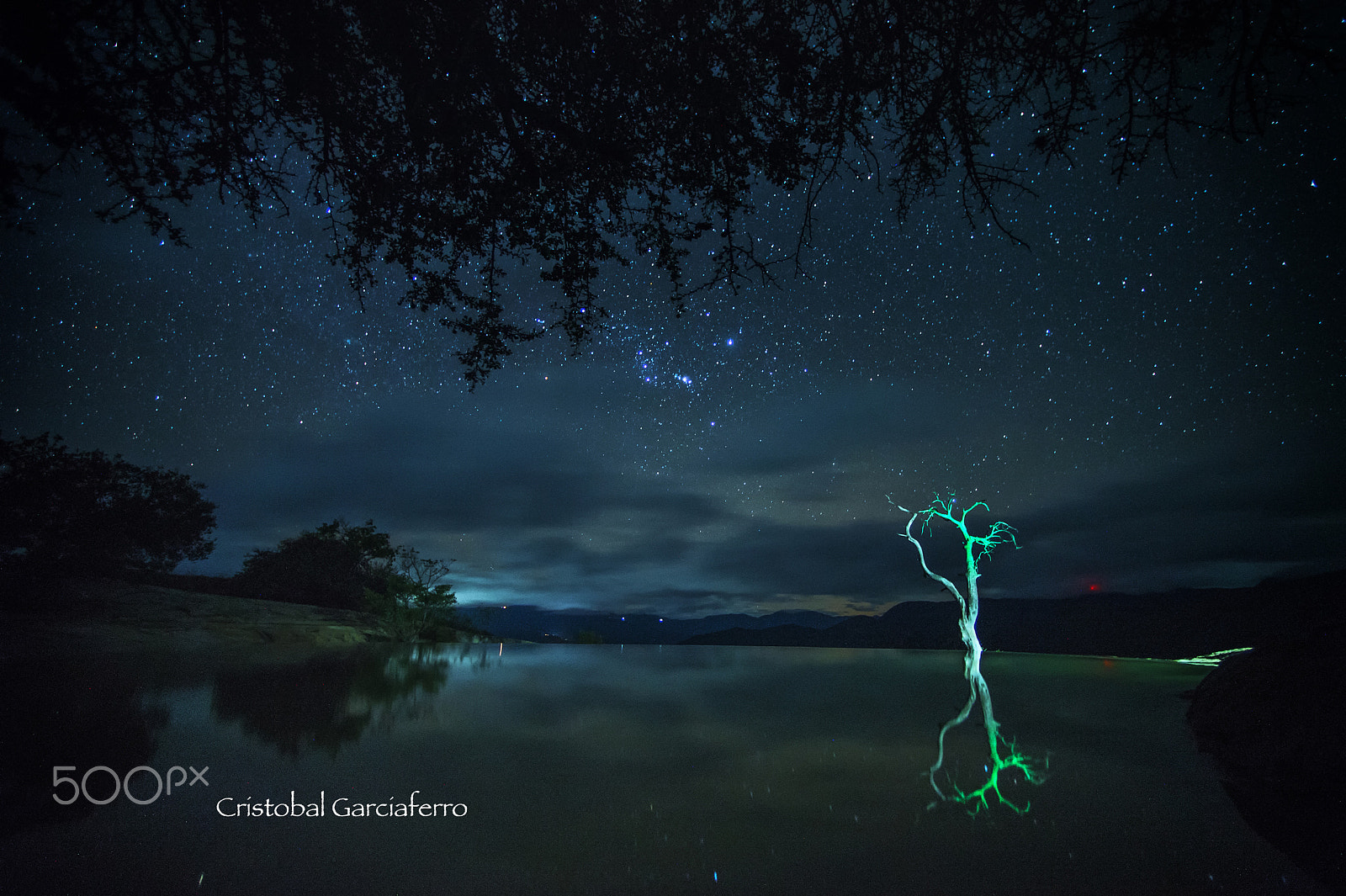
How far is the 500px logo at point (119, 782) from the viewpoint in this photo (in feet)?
6.40

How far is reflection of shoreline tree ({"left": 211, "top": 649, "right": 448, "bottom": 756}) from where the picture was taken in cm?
285

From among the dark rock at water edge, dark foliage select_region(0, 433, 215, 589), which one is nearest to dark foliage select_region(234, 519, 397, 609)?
dark foliage select_region(0, 433, 215, 589)

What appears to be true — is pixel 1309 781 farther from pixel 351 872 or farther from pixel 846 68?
pixel 846 68

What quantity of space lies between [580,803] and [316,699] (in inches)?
119

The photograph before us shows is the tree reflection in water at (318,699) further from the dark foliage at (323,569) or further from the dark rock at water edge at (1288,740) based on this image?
the dark foliage at (323,569)

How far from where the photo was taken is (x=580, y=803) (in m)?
2.04

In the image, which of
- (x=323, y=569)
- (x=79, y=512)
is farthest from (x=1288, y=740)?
(x=323, y=569)

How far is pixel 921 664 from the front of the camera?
912 cm

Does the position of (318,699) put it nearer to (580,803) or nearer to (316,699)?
(316,699)

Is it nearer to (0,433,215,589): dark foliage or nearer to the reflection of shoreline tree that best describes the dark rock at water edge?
the reflection of shoreline tree

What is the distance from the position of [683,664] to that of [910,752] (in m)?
6.41

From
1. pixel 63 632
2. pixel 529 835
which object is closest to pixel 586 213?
pixel 529 835

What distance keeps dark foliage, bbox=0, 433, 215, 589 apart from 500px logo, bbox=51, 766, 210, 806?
931 centimetres

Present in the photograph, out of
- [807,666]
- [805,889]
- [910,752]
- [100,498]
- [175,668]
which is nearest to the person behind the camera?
[805,889]
